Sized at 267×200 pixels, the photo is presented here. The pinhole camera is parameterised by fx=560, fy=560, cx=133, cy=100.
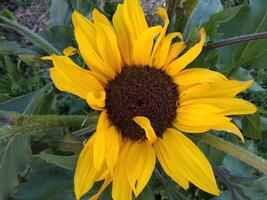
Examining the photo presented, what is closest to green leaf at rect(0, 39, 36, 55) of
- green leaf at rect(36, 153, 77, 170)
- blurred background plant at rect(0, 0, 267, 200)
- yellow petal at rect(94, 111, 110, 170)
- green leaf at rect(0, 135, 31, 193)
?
blurred background plant at rect(0, 0, 267, 200)

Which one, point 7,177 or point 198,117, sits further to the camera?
point 7,177

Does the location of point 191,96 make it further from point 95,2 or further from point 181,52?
point 95,2

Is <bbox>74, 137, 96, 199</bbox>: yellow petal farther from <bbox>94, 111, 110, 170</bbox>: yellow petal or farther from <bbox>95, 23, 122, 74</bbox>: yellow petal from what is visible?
<bbox>95, 23, 122, 74</bbox>: yellow petal

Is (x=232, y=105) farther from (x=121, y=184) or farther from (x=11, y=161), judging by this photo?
(x=11, y=161)

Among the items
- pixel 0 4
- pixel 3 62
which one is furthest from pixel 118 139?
pixel 0 4

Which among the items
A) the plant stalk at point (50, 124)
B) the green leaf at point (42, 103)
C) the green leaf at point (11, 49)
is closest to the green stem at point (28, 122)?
the plant stalk at point (50, 124)

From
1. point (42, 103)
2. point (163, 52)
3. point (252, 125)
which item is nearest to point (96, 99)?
point (163, 52)

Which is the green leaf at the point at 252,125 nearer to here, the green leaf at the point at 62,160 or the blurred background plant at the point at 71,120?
the blurred background plant at the point at 71,120
